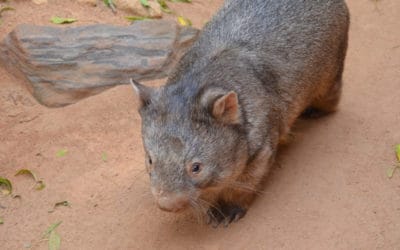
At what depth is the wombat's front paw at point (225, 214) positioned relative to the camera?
6.06 m

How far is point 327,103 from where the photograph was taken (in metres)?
7.23

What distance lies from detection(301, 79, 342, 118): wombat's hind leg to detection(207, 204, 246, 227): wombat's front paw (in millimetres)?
1707

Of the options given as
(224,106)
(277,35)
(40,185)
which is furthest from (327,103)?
(40,185)

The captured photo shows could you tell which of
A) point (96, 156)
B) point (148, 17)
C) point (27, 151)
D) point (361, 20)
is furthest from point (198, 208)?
point (361, 20)

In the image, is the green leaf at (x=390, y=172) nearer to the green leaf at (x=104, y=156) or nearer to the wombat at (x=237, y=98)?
the wombat at (x=237, y=98)

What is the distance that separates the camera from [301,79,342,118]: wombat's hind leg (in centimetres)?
720

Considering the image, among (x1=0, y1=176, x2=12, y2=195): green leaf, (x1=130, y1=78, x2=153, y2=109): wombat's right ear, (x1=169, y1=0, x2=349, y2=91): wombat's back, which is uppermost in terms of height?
(x1=130, y1=78, x2=153, y2=109): wombat's right ear

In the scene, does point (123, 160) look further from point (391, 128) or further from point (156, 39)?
point (391, 128)

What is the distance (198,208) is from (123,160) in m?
1.53

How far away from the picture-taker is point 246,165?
5922 mm

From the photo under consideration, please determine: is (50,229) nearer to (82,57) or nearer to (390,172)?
(82,57)

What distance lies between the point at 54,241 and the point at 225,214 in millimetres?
1492

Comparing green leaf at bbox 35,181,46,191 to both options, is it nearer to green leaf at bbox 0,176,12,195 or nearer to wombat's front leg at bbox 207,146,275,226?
green leaf at bbox 0,176,12,195

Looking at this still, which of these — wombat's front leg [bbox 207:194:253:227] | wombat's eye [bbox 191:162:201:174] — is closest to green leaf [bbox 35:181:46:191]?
wombat's front leg [bbox 207:194:253:227]
